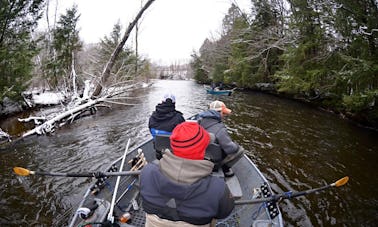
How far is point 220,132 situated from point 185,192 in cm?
225

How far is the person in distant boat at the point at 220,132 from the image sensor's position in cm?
388

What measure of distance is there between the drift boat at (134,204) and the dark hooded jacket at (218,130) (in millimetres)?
437

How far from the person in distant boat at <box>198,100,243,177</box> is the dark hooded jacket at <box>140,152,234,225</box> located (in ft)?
5.91

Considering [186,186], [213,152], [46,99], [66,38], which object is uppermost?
[66,38]

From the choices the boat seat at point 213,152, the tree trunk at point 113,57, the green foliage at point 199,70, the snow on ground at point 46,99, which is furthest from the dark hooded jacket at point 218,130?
the green foliage at point 199,70

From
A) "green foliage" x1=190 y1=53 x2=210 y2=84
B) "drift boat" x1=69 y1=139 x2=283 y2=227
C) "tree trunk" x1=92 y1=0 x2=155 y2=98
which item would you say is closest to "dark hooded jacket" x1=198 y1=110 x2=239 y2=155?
"drift boat" x1=69 y1=139 x2=283 y2=227

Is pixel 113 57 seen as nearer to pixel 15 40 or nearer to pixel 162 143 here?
pixel 15 40

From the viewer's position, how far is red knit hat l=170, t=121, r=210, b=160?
1.85 metres

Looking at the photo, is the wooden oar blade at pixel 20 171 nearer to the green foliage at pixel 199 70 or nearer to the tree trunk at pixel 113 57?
the tree trunk at pixel 113 57

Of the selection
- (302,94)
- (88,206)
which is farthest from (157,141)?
(302,94)

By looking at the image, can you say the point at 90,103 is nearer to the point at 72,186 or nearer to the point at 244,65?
the point at 72,186

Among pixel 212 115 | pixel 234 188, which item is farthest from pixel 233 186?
pixel 212 115

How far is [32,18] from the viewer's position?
10703 millimetres

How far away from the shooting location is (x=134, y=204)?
4055 millimetres
